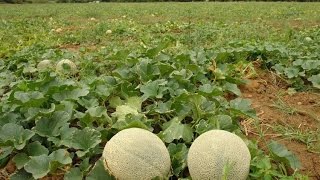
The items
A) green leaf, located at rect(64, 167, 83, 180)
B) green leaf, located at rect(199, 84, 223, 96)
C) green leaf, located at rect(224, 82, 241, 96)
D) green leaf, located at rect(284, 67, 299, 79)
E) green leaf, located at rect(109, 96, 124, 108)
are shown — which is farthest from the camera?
green leaf, located at rect(284, 67, 299, 79)

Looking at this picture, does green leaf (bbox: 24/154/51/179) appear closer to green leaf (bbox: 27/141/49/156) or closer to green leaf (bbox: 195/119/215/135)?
green leaf (bbox: 27/141/49/156)

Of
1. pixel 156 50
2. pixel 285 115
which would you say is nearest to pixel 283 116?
pixel 285 115

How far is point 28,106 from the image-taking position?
105 inches

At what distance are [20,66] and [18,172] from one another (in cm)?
226

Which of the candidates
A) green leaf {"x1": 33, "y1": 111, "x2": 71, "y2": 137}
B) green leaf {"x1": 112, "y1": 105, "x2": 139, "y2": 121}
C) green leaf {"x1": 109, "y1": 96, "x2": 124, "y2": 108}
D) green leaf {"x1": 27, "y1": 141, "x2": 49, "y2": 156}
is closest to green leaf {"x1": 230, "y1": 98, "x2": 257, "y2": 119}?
green leaf {"x1": 112, "y1": 105, "x2": 139, "y2": 121}

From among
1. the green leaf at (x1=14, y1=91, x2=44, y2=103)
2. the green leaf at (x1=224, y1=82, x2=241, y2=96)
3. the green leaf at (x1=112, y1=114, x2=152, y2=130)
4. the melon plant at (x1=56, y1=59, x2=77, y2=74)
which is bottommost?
the melon plant at (x1=56, y1=59, x2=77, y2=74)

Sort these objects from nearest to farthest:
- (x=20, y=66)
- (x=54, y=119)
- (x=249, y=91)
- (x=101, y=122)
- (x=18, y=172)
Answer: (x=18, y=172) < (x=54, y=119) < (x=101, y=122) < (x=249, y=91) < (x=20, y=66)

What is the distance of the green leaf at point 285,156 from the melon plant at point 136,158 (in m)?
0.63

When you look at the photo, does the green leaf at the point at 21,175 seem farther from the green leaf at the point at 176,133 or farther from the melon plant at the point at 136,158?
the green leaf at the point at 176,133

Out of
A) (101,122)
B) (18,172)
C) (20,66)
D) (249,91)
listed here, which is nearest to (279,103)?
(249,91)

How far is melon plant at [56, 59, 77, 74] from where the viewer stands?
13.2ft

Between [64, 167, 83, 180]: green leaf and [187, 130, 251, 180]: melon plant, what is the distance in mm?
588

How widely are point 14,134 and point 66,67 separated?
1741 millimetres

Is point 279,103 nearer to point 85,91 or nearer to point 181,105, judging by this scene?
point 181,105
